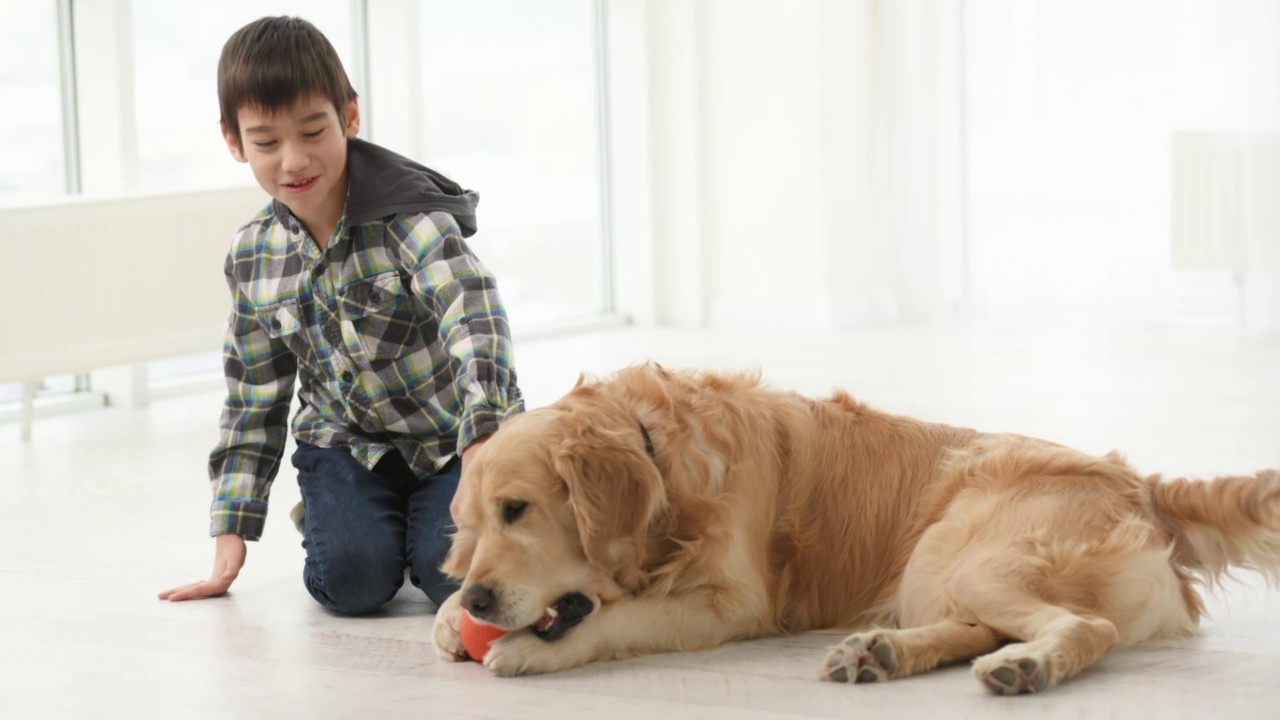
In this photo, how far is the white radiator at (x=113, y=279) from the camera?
4.89m

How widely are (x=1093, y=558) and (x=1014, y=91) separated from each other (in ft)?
19.7

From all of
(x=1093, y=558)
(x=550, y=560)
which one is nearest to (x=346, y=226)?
(x=550, y=560)

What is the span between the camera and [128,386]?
5.79 metres

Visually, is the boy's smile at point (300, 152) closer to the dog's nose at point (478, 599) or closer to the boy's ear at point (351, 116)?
the boy's ear at point (351, 116)

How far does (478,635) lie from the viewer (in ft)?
7.72

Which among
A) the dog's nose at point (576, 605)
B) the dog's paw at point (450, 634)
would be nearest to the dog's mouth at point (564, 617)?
the dog's nose at point (576, 605)

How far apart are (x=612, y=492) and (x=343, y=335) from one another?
770mm

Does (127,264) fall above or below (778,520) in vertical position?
above

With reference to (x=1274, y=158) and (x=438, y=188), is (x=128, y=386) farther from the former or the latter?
(x=1274, y=158)

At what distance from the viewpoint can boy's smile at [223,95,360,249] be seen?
2688mm

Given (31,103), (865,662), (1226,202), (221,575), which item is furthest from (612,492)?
(1226,202)

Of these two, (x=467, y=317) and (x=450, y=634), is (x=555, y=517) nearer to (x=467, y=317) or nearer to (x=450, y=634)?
(x=450, y=634)

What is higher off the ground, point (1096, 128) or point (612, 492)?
point (1096, 128)

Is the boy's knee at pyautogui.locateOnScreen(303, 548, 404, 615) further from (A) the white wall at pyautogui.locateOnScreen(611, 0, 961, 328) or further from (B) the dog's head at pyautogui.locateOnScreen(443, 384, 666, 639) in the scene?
(A) the white wall at pyautogui.locateOnScreen(611, 0, 961, 328)
